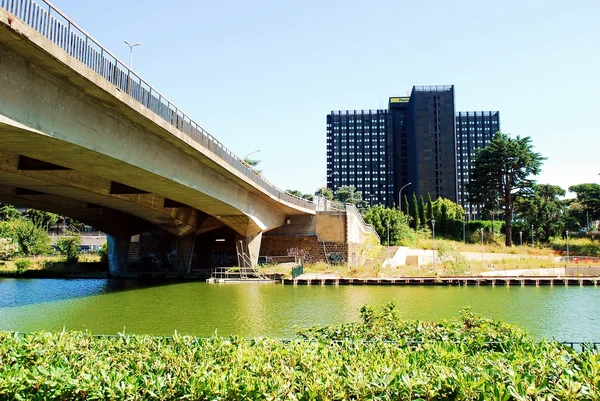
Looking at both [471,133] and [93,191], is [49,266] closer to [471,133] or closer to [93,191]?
[93,191]

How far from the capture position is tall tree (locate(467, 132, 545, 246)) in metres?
65.0

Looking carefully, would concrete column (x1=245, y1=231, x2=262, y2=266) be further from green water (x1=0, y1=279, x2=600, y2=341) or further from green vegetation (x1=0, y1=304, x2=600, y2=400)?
green vegetation (x1=0, y1=304, x2=600, y2=400)

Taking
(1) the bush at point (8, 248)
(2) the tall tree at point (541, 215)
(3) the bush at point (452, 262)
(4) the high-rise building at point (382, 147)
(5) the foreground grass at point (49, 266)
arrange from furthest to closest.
Result: 1. (4) the high-rise building at point (382, 147)
2. (2) the tall tree at point (541, 215)
3. (1) the bush at point (8, 248)
4. (5) the foreground grass at point (49, 266)
5. (3) the bush at point (452, 262)

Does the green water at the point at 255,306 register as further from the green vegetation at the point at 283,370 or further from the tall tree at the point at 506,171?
the tall tree at the point at 506,171

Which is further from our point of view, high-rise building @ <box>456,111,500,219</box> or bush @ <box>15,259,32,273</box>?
high-rise building @ <box>456,111,500,219</box>

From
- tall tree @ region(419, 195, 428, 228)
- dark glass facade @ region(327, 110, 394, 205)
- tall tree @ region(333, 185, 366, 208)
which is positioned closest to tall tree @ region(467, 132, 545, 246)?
tall tree @ region(419, 195, 428, 228)

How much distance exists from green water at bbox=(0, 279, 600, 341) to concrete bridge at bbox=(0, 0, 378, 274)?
585cm

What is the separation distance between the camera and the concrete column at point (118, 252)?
4194cm

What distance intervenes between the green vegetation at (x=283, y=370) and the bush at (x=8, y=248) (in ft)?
155

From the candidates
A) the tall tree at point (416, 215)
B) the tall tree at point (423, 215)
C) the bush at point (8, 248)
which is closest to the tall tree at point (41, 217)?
the bush at point (8, 248)

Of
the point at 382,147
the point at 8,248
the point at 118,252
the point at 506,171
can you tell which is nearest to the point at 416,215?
the point at 506,171

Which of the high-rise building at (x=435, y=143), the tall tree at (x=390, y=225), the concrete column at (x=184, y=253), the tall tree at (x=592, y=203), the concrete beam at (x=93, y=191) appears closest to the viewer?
the concrete beam at (x=93, y=191)

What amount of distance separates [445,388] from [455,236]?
Result: 69.3 meters

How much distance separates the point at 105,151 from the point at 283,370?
46.4 feet
